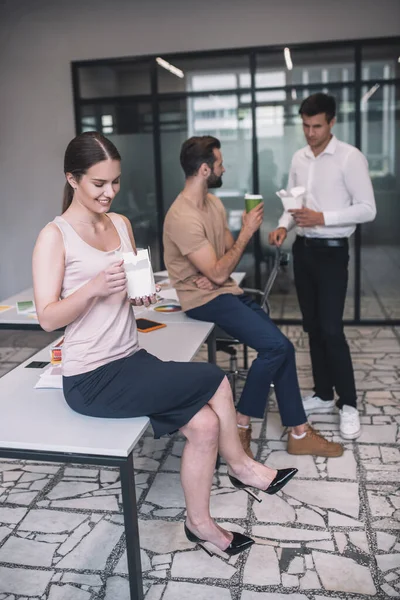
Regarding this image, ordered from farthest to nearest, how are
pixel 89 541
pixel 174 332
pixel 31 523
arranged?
pixel 174 332
pixel 31 523
pixel 89 541

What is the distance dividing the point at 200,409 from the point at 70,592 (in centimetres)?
76

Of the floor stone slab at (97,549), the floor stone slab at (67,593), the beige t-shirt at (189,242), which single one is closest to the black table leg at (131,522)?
the floor stone slab at (67,593)

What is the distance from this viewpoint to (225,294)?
2994 millimetres

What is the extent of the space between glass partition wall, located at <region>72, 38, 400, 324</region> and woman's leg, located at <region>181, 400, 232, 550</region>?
3.94m

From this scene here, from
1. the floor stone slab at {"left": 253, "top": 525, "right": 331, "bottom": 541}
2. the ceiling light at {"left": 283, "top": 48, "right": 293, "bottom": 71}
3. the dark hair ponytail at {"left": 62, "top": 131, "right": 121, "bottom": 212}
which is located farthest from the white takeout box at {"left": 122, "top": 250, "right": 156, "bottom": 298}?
the ceiling light at {"left": 283, "top": 48, "right": 293, "bottom": 71}

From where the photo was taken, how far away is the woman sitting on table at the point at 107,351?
1.92m

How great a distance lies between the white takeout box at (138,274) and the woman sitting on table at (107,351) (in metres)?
0.03

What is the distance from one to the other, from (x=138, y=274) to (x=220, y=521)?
115 centimetres

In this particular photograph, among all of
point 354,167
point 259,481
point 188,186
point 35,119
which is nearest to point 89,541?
point 259,481

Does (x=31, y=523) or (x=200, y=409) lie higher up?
(x=200, y=409)

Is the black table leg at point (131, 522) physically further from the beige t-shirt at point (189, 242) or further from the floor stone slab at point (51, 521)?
the beige t-shirt at point (189, 242)

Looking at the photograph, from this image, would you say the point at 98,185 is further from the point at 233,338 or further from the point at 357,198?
the point at 357,198

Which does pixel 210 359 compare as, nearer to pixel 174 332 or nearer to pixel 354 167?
pixel 174 332

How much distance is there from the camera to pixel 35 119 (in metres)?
5.99
